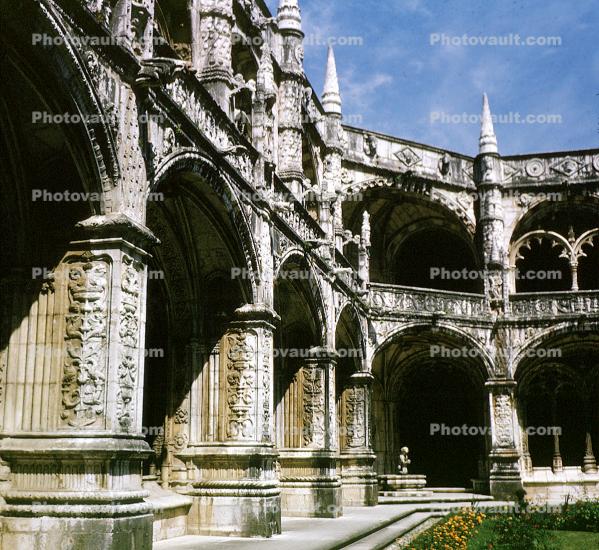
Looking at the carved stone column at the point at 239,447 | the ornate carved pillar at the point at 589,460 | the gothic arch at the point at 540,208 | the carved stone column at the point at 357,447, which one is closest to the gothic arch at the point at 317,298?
the carved stone column at the point at 239,447

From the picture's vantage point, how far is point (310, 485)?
56.9ft

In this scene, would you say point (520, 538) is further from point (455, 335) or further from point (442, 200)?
point (442, 200)

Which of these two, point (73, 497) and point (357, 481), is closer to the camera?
point (73, 497)

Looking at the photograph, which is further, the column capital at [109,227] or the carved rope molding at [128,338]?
the column capital at [109,227]

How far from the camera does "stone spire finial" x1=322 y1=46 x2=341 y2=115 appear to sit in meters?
24.8

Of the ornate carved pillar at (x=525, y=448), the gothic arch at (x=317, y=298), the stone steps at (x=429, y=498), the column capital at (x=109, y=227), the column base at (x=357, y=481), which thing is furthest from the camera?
the ornate carved pillar at (x=525, y=448)

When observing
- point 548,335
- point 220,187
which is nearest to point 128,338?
point 220,187

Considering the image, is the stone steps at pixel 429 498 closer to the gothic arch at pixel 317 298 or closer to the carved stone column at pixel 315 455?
the carved stone column at pixel 315 455

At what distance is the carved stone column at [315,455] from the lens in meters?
17.3

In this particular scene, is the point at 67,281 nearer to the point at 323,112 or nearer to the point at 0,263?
the point at 0,263

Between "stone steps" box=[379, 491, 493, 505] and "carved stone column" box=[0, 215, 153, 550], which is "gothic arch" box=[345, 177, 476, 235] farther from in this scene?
"carved stone column" box=[0, 215, 153, 550]

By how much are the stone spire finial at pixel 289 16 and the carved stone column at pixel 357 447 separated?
29.6ft

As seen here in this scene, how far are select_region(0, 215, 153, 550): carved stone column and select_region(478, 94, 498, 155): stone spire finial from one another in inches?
851

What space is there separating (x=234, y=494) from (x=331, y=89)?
1514cm
